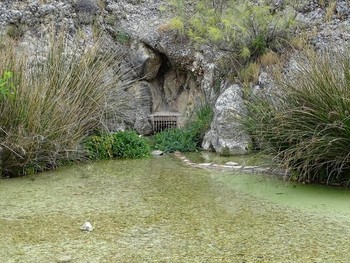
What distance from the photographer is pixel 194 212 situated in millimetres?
4270

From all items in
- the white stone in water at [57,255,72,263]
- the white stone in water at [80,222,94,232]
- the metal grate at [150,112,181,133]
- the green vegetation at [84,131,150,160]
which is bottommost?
the white stone in water at [57,255,72,263]

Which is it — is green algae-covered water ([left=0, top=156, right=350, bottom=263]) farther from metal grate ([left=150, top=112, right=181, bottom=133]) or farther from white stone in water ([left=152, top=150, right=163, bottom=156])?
metal grate ([left=150, top=112, right=181, bottom=133])

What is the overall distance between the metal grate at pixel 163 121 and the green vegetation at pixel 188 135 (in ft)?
2.69

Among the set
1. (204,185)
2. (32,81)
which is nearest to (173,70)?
(32,81)

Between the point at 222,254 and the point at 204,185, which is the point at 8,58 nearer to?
the point at 204,185

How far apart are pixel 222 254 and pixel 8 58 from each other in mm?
3923

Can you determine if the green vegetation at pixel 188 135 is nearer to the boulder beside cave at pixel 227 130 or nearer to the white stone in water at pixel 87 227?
the boulder beside cave at pixel 227 130

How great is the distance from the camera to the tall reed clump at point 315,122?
4918 millimetres

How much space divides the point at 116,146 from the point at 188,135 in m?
1.46

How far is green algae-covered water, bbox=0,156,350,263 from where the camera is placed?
329 cm

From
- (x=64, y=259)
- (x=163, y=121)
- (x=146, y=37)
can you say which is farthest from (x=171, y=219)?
(x=146, y=37)

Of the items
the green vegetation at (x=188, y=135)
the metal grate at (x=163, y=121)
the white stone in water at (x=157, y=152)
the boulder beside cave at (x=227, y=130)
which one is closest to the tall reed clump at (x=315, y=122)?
the boulder beside cave at (x=227, y=130)

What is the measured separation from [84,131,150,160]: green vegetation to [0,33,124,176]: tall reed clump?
0.21 m

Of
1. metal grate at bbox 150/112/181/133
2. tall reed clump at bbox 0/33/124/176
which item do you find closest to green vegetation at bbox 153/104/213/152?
metal grate at bbox 150/112/181/133
